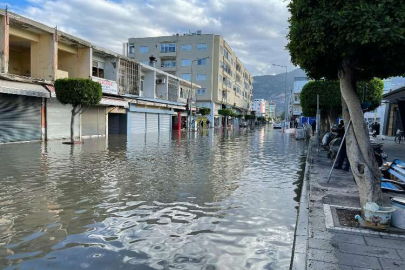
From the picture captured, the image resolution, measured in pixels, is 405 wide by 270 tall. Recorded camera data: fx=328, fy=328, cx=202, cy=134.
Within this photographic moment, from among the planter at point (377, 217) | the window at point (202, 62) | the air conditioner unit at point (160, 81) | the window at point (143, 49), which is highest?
the window at point (143, 49)

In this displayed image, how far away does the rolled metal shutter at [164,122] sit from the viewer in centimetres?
4005

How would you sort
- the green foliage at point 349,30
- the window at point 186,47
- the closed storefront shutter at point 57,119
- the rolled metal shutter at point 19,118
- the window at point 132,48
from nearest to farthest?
1. the green foliage at point 349,30
2. the rolled metal shutter at point 19,118
3. the closed storefront shutter at point 57,119
4. the window at point 186,47
5. the window at point 132,48

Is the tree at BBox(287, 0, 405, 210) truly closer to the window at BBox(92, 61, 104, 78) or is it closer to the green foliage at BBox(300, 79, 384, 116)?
the green foliage at BBox(300, 79, 384, 116)

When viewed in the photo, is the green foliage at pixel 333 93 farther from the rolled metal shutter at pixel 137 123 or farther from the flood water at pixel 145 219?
the rolled metal shutter at pixel 137 123

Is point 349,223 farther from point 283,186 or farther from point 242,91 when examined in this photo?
point 242,91

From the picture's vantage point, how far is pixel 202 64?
60375mm

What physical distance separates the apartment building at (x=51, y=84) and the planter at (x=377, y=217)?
17812mm

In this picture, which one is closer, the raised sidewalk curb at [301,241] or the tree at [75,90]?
the raised sidewalk curb at [301,241]

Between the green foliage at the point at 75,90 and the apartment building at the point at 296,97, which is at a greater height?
the apartment building at the point at 296,97

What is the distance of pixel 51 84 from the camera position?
21.3 m

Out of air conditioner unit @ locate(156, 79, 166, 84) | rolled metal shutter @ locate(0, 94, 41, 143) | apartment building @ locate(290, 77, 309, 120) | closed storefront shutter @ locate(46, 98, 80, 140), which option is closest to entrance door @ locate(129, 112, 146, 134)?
air conditioner unit @ locate(156, 79, 166, 84)

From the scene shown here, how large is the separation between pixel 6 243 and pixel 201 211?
3005 millimetres

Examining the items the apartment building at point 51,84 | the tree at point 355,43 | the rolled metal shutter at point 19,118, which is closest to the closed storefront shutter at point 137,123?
the apartment building at point 51,84

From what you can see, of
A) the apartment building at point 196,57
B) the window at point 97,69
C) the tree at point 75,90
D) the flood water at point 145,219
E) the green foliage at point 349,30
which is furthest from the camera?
the apartment building at point 196,57
